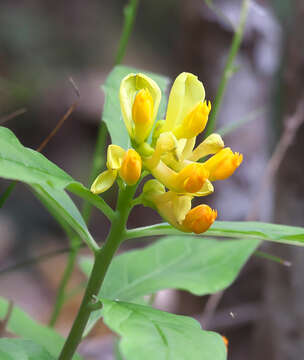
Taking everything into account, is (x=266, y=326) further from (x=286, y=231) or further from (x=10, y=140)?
(x=10, y=140)

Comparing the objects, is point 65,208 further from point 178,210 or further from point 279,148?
point 279,148

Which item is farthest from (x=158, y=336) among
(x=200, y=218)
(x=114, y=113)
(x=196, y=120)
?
(x=114, y=113)

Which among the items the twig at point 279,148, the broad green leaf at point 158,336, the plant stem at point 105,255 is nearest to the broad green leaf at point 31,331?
the plant stem at point 105,255

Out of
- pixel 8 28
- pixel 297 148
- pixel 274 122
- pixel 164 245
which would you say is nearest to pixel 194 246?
pixel 164 245

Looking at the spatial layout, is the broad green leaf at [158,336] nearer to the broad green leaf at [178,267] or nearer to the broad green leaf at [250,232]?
the broad green leaf at [250,232]

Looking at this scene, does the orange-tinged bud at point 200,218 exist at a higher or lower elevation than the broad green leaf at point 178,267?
higher

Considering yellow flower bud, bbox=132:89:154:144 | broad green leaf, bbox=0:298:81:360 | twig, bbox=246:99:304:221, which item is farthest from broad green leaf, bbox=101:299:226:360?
twig, bbox=246:99:304:221
